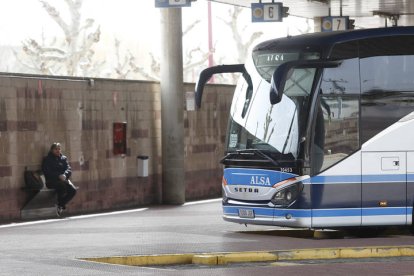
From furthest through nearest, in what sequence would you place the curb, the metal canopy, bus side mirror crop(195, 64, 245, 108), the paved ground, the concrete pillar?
the metal canopy < the concrete pillar < bus side mirror crop(195, 64, 245, 108) < the curb < the paved ground

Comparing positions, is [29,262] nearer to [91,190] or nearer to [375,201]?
[375,201]

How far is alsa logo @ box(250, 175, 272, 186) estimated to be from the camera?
20828 mm

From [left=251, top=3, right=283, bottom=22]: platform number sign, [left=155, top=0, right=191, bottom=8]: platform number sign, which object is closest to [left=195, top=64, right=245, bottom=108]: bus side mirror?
[left=155, top=0, right=191, bottom=8]: platform number sign

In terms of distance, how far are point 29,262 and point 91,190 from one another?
11.0m

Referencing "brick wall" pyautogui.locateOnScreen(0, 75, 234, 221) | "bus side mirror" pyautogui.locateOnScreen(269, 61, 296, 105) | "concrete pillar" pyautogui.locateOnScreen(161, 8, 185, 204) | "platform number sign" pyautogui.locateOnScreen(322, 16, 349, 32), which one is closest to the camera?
"bus side mirror" pyautogui.locateOnScreen(269, 61, 296, 105)

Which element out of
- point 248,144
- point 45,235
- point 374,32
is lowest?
point 45,235

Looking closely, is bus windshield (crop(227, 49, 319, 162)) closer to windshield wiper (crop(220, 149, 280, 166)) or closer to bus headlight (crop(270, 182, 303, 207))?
windshield wiper (crop(220, 149, 280, 166))

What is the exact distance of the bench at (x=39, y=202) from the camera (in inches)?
1008

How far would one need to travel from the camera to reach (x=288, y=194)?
20.7m

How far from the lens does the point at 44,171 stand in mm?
25984

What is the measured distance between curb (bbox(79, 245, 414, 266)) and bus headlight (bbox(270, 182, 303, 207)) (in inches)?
95.5

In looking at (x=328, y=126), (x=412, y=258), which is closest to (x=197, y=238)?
(x=328, y=126)

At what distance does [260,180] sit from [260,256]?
3316 mm

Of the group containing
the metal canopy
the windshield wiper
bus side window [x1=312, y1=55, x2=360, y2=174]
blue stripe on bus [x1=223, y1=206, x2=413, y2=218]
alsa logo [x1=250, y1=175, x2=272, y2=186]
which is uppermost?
the metal canopy
